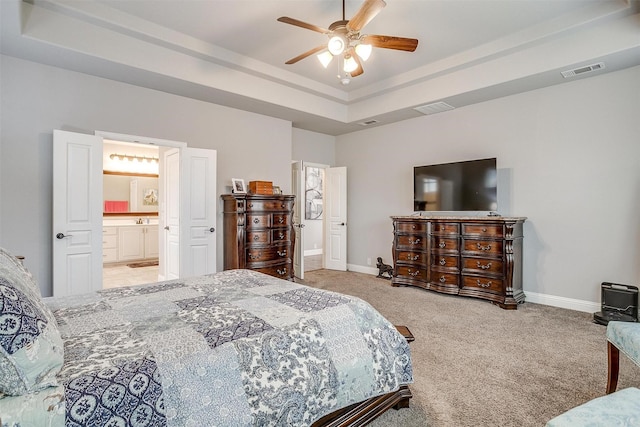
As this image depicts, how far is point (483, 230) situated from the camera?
4.20 m

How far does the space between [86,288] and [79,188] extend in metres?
1.10

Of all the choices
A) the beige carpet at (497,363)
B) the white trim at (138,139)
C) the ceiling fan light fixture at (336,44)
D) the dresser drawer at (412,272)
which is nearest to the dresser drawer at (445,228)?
the dresser drawer at (412,272)

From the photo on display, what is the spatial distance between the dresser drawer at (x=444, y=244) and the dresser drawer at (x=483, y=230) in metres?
0.20

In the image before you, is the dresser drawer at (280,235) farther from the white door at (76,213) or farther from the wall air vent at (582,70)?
the wall air vent at (582,70)

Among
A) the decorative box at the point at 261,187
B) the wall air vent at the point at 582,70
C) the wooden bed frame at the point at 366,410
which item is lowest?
the wooden bed frame at the point at 366,410

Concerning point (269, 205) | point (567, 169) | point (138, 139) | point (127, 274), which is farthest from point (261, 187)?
point (567, 169)

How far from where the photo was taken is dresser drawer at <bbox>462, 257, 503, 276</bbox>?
4.09 meters

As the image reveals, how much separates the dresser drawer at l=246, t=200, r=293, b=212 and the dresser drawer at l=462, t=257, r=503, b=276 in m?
2.60

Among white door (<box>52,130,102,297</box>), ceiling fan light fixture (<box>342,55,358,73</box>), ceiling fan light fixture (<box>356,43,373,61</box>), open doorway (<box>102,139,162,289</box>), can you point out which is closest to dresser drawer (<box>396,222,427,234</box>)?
ceiling fan light fixture (<box>342,55,358,73</box>)

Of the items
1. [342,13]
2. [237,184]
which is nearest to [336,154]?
[237,184]

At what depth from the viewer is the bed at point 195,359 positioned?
0.99m

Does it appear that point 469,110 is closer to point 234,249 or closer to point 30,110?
point 234,249

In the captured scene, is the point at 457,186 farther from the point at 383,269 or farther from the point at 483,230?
the point at 383,269

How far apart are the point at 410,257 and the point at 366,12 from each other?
3.48m
